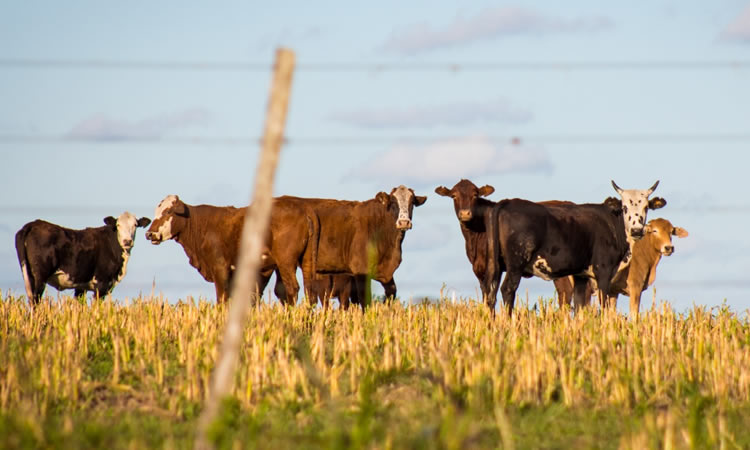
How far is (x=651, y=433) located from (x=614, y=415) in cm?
167

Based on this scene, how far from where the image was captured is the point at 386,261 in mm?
18500

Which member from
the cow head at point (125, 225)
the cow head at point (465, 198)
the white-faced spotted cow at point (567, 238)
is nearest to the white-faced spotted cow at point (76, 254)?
the cow head at point (125, 225)

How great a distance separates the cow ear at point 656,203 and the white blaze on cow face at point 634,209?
274mm

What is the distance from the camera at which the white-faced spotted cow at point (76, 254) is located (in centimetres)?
2067

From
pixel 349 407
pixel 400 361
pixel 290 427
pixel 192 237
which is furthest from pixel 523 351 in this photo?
pixel 192 237

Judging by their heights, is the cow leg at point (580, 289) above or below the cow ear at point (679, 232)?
below

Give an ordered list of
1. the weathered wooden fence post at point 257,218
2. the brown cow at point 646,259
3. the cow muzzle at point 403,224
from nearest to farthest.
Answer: the weathered wooden fence post at point 257,218 < the cow muzzle at point 403,224 < the brown cow at point 646,259

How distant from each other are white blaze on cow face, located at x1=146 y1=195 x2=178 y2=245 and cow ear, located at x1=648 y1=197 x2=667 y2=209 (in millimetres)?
8031

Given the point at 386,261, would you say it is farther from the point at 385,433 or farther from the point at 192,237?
the point at 385,433

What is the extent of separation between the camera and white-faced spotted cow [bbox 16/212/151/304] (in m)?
20.7

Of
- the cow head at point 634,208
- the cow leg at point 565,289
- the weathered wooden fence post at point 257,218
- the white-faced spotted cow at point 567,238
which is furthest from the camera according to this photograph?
the cow leg at point 565,289

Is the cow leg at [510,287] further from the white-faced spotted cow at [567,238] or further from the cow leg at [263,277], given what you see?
the cow leg at [263,277]

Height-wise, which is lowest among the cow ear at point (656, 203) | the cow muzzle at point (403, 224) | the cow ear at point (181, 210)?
A: the cow muzzle at point (403, 224)

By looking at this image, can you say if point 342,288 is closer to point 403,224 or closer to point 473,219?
point 403,224
